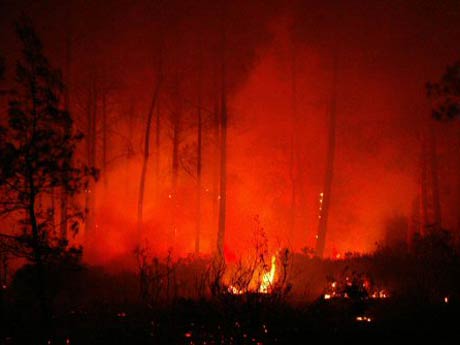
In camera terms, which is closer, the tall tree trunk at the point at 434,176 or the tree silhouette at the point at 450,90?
the tree silhouette at the point at 450,90

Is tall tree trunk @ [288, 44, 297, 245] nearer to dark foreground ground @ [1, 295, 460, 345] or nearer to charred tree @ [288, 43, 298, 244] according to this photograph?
charred tree @ [288, 43, 298, 244]

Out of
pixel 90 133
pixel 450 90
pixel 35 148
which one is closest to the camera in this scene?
pixel 35 148

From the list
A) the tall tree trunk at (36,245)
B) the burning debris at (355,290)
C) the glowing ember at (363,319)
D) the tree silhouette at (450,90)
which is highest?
the tree silhouette at (450,90)

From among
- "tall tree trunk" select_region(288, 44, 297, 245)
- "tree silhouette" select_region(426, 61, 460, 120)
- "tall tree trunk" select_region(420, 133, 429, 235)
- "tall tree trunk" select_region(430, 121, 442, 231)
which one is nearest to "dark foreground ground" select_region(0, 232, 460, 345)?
"tree silhouette" select_region(426, 61, 460, 120)

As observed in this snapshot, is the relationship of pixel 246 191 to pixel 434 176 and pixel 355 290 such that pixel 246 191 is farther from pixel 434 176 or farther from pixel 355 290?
pixel 355 290

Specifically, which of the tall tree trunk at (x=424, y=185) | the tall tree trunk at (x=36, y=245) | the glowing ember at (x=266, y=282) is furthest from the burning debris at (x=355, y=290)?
the tall tree trunk at (x=424, y=185)

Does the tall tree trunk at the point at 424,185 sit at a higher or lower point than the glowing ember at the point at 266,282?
higher

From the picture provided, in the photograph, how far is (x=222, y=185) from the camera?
58.4ft

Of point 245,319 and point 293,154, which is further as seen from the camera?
point 293,154

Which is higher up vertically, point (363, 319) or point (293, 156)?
point (293, 156)

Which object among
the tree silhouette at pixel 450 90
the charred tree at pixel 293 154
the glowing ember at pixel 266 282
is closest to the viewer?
the glowing ember at pixel 266 282

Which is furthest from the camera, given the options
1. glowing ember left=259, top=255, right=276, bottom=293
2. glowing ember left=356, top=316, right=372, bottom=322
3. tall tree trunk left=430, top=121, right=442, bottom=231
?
tall tree trunk left=430, top=121, right=442, bottom=231

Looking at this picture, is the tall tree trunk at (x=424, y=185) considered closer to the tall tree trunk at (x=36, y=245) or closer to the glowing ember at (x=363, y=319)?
the glowing ember at (x=363, y=319)

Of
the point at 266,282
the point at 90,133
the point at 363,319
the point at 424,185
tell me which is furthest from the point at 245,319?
the point at 90,133
